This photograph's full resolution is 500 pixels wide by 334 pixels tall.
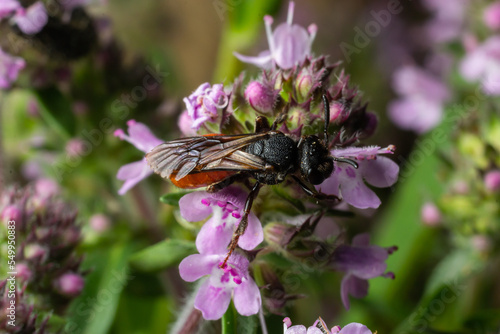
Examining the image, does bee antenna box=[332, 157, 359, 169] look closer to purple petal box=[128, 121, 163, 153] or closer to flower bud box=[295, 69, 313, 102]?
flower bud box=[295, 69, 313, 102]

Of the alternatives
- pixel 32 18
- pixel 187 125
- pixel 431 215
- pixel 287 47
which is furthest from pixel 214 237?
pixel 431 215

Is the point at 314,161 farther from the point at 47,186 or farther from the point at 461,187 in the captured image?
the point at 47,186

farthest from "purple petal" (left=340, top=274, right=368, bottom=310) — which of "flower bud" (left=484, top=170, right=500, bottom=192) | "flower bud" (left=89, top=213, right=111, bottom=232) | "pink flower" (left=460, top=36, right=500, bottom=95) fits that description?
"pink flower" (left=460, top=36, right=500, bottom=95)

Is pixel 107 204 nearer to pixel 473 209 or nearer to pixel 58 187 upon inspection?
pixel 58 187

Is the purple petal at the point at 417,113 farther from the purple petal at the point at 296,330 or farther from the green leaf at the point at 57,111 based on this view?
the purple petal at the point at 296,330

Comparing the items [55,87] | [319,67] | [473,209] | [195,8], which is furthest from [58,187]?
[195,8]
